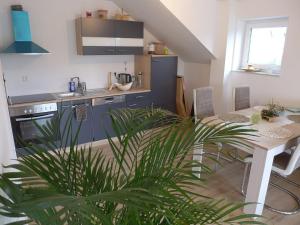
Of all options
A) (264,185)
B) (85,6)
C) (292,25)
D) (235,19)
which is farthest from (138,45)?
(264,185)

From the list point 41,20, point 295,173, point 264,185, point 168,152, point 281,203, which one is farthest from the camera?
point 41,20

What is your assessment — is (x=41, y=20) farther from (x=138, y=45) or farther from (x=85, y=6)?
(x=138, y=45)

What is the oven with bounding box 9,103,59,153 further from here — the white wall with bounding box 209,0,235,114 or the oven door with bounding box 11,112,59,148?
the white wall with bounding box 209,0,235,114

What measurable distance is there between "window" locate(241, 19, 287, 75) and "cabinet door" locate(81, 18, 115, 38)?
7.35ft

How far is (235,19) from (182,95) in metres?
1.60

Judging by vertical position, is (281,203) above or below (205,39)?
below

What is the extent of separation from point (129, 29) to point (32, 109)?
1.95 meters

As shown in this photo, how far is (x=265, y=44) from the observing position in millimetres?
3557

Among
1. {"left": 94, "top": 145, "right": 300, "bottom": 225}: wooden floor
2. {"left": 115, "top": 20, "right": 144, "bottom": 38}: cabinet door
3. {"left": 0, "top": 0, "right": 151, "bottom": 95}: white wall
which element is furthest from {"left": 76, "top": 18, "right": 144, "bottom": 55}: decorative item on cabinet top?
{"left": 94, "top": 145, "right": 300, "bottom": 225}: wooden floor

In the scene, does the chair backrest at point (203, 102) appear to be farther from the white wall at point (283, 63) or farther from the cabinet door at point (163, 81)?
the cabinet door at point (163, 81)

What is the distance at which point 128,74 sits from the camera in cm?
410

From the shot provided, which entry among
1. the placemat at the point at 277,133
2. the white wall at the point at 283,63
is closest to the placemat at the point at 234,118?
the placemat at the point at 277,133

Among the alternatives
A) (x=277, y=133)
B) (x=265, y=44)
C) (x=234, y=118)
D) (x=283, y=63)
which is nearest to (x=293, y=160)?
(x=277, y=133)

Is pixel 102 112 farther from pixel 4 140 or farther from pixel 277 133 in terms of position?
pixel 277 133
